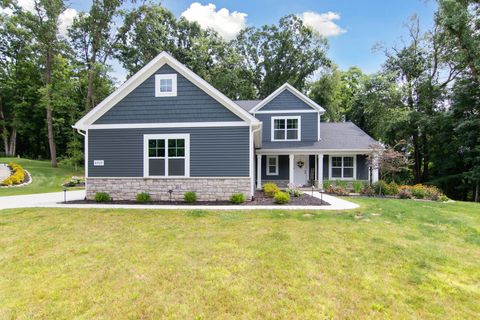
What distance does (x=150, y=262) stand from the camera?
4.48m

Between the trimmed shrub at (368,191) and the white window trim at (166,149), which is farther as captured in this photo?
the trimmed shrub at (368,191)

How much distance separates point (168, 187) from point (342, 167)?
11.5m

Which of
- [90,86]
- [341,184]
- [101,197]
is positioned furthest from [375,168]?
[90,86]

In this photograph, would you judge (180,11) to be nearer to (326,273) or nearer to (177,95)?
(177,95)

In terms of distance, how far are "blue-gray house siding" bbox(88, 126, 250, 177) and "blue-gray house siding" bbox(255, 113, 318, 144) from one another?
683cm

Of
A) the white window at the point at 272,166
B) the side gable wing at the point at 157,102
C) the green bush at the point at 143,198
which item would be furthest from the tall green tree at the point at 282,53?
the green bush at the point at 143,198

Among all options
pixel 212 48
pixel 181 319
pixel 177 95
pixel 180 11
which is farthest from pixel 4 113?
pixel 181 319

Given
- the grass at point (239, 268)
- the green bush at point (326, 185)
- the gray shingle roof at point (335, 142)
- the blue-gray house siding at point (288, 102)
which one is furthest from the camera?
the blue-gray house siding at point (288, 102)

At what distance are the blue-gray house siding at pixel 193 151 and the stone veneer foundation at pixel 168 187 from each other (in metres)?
0.26

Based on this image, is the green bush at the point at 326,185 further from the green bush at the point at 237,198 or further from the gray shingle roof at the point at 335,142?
the green bush at the point at 237,198

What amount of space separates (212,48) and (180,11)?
6.72 metres

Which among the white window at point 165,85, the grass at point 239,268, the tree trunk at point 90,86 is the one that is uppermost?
the tree trunk at point 90,86

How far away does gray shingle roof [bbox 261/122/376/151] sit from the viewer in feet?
52.7

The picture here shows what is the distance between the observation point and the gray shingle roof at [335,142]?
16078 millimetres
